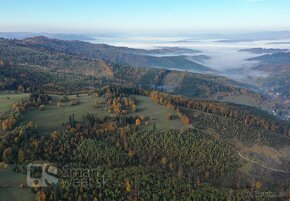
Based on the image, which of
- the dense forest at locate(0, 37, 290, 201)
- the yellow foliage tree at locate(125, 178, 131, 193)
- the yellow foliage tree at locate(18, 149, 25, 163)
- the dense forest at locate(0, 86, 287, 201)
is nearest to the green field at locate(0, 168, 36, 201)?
the dense forest at locate(0, 37, 290, 201)

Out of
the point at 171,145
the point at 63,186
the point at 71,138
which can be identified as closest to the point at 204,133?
the point at 171,145

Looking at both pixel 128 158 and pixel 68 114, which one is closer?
pixel 128 158

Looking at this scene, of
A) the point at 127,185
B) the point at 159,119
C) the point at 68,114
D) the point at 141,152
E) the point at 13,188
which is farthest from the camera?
the point at 159,119

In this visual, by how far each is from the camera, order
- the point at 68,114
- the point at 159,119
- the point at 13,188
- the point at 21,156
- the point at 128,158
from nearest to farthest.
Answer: the point at 13,188
the point at 21,156
the point at 128,158
the point at 68,114
the point at 159,119

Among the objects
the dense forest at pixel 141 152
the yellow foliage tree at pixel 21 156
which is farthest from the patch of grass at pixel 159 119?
the yellow foliage tree at pixel 21 156

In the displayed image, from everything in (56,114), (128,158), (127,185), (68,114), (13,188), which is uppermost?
(68,114)

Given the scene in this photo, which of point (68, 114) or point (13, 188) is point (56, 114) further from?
point (13, 188)

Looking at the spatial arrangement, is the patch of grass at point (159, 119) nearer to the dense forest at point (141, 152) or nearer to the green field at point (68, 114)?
the green field at point (68, 114)

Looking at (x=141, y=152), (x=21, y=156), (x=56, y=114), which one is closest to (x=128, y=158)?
(x=141, y=152)

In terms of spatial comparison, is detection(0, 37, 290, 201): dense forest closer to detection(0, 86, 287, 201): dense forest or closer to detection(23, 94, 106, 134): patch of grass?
detection(0, 86, 287, 201): dense forest

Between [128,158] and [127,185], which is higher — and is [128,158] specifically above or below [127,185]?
below
